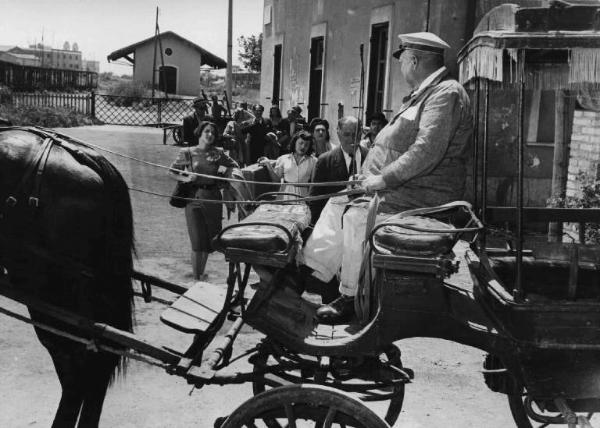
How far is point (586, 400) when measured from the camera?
3.61m

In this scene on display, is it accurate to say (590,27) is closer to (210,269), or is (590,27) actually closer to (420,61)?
(420,61)

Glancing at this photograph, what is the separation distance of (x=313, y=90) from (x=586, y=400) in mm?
14268

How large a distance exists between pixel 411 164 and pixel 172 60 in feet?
164

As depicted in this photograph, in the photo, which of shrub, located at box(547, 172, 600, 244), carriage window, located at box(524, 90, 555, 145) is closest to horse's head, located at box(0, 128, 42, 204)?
shrub, located at box(547, 172, 600, 244)

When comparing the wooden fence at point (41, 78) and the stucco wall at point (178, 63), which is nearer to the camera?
the wooden fence at point (41, 78)

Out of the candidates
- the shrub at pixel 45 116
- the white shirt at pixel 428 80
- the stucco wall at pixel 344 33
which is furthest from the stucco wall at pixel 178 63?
the white shirt at pixel 428 80

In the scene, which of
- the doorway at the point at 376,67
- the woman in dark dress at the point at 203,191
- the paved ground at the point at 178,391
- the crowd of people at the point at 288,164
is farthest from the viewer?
the doorway at the point at 376,67

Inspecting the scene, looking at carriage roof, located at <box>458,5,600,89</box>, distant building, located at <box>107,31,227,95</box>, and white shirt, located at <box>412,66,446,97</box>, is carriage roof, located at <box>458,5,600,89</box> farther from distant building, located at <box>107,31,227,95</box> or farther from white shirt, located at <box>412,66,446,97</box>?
distant building, located at <box>107,31,227,95</box>

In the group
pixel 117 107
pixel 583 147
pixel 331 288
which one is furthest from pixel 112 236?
pixel 117 107

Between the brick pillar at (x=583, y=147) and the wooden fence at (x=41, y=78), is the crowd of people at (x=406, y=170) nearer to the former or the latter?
the brick pillar at (x=583, y=147)

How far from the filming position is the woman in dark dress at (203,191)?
8.00m

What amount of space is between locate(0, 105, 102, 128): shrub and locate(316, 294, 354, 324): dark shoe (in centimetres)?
2243

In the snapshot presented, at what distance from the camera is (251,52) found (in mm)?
54250

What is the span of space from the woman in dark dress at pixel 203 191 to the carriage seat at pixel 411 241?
4.56 metres
